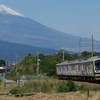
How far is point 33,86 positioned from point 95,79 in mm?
5352

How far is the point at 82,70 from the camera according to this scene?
4081 cm

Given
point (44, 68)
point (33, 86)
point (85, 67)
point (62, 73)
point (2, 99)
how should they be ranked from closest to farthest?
point (2, 99) < point (33, 86) < point (85, 67) < point (62, 73) < point (44, 68)

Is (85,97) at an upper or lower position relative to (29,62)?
lower

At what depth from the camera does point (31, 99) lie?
23641mm

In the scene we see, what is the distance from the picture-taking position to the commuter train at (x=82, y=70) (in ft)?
118

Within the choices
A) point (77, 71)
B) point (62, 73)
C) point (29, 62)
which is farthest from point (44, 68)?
point (77, 71)

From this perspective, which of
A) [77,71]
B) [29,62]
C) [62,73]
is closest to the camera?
[77,71]

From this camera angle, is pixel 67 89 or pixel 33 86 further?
pixel 33 86

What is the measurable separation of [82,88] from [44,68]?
45973mm

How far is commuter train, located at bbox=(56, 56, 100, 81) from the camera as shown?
36.0 metres

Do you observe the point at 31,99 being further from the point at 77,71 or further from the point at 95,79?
the point at 77,71

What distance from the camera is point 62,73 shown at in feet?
166

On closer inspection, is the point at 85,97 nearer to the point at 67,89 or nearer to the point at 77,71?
the point at 67,89

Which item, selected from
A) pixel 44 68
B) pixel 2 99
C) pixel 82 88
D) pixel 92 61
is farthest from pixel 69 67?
pixel 44 68
